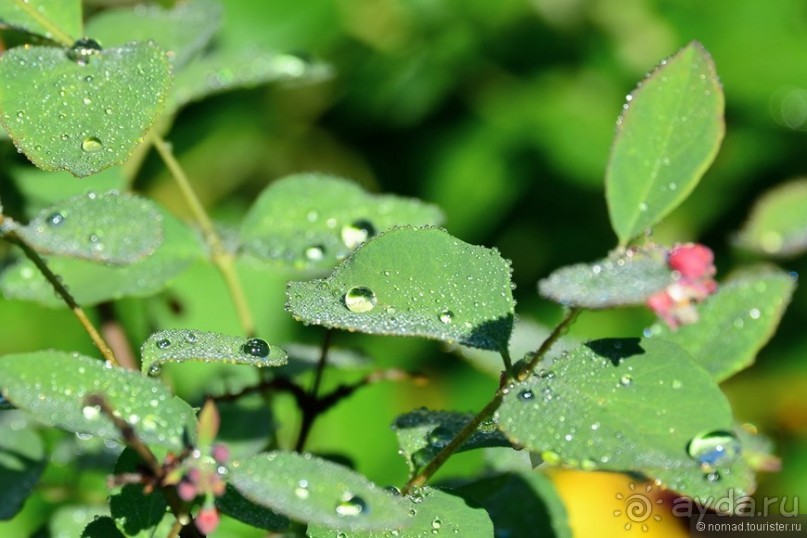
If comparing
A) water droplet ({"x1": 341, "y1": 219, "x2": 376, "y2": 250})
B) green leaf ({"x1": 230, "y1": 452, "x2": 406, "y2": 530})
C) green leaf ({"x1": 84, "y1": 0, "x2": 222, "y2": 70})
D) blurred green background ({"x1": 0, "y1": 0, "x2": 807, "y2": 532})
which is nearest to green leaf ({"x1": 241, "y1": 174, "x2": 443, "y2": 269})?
water droplet ({"x1": 341, "y1": 219, "x2": 376, "y2": 250})

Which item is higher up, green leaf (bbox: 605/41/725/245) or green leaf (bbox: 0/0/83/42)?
green leaf (bbox: 605/41/725/245)

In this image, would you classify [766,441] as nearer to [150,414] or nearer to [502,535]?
[502,535]

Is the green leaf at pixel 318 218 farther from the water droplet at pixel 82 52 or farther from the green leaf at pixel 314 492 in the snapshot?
the green leaf at pixel 314 492

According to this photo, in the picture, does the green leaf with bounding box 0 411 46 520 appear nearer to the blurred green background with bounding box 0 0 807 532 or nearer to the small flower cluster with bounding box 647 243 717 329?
the small flower cluster with bounding box 647 243 717 329

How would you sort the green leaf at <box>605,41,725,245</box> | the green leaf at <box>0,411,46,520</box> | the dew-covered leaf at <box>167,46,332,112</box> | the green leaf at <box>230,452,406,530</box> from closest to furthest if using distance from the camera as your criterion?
the green leaf at <box>230,452,406,530</box> → the green leaf at <box>605,41,725,245</box> → the green leaf at <box>0,411,46,520</box> → the dew-covered leaf at <box>167,46,332,112</box>

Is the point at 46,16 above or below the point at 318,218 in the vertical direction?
above

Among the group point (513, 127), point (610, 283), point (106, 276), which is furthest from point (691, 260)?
point (513, 127)

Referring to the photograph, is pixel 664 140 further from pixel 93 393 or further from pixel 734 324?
pixel 93 393
